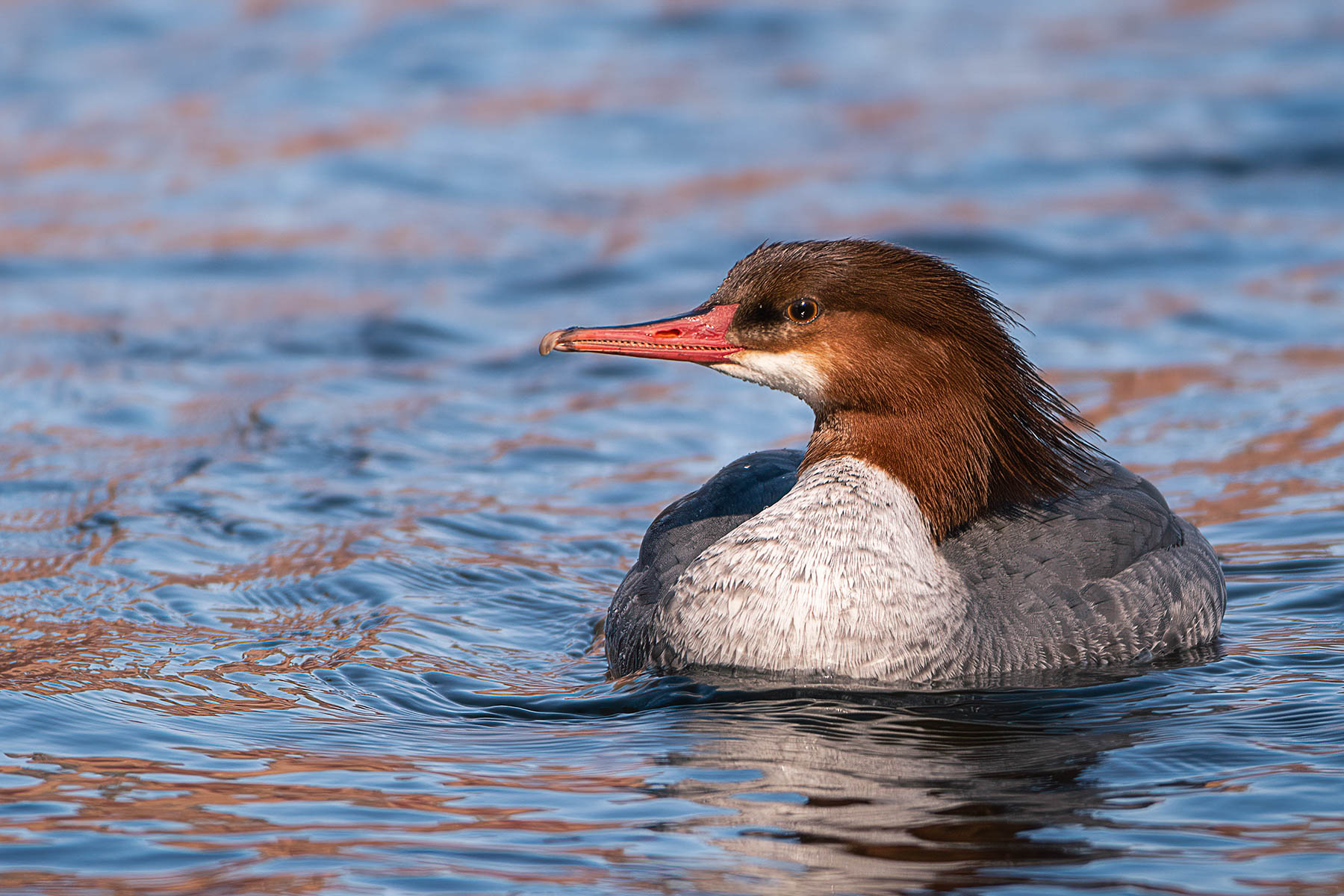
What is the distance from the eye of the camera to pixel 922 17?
18.4 metres

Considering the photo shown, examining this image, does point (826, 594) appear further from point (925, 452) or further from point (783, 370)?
point (783, 370)

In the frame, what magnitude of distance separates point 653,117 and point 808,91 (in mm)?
1570

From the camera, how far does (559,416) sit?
10250 millimetres

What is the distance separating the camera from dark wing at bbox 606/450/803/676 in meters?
6.36

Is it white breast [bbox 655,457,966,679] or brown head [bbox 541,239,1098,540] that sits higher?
brown head [bbox 541,239,1098,540]

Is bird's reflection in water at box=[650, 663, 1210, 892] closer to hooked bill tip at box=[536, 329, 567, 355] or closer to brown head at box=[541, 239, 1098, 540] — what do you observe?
brown head at box=[541, 239, 1098, 540]

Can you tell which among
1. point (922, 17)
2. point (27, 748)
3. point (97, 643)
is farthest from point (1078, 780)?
point (922, 17)

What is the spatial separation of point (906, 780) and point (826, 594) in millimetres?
864

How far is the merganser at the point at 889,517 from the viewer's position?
19.6 ft

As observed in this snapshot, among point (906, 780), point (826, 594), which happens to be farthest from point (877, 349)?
point (906, 780)

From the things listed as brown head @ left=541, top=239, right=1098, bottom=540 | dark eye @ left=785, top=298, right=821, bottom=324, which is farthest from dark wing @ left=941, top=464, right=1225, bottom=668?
dark eye @ left=785, top=298, right=821, bottom=324

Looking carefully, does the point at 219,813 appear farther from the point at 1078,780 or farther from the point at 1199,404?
the point at 1199,404

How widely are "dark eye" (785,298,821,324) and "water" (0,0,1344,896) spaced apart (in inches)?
50.5

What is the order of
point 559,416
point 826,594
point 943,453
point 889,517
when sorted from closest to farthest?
point 826,594 → point 889,517 → point 943,453 → point 559,416
